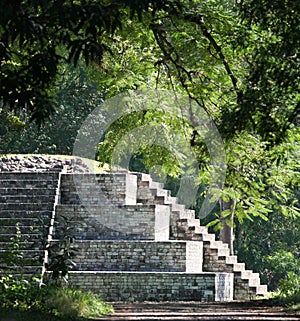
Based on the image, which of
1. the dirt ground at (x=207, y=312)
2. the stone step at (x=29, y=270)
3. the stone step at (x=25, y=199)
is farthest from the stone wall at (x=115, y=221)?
the dirt ground at (x=207, y=312)

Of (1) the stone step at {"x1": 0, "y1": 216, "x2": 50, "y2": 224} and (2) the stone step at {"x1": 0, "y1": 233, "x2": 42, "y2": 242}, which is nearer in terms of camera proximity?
(2) the stone step at {"x1": 0, "y1": 233, "x2": 42, "y2": 242}

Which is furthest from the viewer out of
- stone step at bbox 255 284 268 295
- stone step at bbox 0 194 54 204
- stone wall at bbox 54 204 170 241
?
stone step at bbox 255 284 268 295

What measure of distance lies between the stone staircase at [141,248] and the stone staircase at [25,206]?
42cm

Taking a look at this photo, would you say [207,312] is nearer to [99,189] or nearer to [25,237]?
[25,237]

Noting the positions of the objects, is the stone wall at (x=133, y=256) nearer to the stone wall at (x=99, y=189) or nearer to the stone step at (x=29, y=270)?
the stone step at (x=29, y=270)

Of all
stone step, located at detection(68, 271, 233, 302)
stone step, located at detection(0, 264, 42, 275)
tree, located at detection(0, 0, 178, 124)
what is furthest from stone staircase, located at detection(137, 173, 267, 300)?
tree, located at detection(0, 0, 178, 124)

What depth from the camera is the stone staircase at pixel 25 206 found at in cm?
1770

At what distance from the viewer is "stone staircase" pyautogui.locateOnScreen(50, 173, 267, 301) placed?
55.0 feet

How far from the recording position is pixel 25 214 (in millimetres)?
18969

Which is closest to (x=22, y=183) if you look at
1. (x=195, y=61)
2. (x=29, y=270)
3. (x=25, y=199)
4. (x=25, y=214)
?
(x=25, y=199)

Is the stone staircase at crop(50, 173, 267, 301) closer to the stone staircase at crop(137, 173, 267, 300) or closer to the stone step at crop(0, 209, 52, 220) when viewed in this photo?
the stone staircase at crop(137, 173, 267, 300)

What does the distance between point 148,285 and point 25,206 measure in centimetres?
408

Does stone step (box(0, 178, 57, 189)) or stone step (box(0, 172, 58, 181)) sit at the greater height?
stone step (box(0, 172, 58, 181))

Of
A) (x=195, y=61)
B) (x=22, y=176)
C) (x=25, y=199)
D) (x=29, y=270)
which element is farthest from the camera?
(x=22, y=176)
